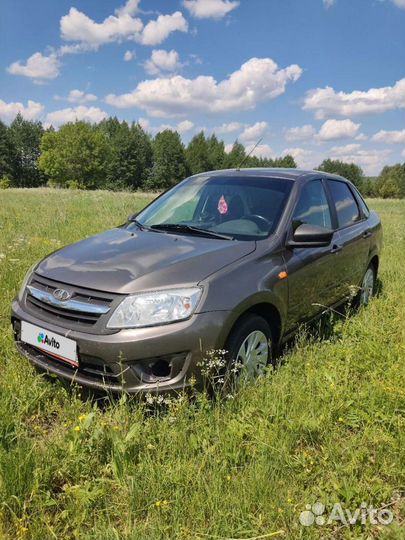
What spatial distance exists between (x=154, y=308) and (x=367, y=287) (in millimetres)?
3706

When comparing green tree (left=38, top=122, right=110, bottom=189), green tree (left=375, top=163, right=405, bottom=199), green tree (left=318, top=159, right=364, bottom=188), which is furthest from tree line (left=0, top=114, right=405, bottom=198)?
green tree (left=318, top=159, right=364, bottom=188)

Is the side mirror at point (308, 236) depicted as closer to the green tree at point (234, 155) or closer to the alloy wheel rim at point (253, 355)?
the alloy wheel rim at point (253, 355)

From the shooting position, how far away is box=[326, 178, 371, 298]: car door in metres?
4.31

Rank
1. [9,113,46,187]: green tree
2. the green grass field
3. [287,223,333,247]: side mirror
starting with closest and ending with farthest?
the green grass field → [287,223,333,247]: side mirror → [9,113,46,187]: green tree

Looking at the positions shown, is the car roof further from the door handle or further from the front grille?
the front grille

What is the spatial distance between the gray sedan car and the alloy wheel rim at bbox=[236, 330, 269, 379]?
1 centimetres

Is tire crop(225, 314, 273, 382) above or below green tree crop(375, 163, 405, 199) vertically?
below

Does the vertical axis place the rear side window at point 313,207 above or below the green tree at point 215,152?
below

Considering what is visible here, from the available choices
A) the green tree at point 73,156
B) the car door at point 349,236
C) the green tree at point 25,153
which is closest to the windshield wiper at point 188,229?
the car door at point 349,236

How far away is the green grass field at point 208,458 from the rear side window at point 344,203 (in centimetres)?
180

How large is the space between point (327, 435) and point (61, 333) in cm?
173

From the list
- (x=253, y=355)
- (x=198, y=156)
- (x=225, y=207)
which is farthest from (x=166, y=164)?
(x=253, y=355)

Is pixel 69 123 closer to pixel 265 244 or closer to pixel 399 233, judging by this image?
pixel 399 233

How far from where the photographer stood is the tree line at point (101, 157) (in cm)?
7025
